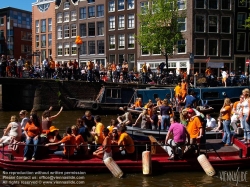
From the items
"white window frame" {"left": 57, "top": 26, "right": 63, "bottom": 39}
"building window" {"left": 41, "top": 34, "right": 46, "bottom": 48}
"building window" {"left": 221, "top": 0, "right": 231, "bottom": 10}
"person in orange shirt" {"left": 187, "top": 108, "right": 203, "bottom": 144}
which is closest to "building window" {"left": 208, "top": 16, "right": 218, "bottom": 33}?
"building window" {"left": 221, "top": 0, "right": 231, "bottom": 10}

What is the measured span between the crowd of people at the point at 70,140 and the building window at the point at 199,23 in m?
30.7

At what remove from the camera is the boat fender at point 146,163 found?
34.2ft

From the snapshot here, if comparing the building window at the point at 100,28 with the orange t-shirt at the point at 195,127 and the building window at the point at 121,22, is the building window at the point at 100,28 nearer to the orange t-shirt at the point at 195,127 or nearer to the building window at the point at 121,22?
the building window at the point at 121,22

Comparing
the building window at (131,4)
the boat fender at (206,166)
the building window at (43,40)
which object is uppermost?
the building window at (131,4)

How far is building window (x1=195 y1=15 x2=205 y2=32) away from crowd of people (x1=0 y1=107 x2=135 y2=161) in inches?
1207

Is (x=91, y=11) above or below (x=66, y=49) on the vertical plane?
above

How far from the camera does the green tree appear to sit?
33.8 metres

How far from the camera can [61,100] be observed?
96.7 feet

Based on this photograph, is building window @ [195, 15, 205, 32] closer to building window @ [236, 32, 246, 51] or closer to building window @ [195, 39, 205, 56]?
building window @ [195, 39, 205, 56]

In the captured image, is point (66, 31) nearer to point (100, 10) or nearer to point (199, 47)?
point (100, 10)

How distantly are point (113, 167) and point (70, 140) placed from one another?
4.52 ft

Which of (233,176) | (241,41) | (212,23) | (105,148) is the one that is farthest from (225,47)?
(105,148)

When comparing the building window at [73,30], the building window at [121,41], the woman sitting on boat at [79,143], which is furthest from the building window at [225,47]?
the woman sitting on boat at [79,143]

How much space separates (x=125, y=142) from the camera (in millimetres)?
10680
